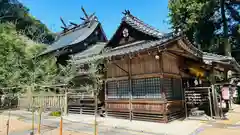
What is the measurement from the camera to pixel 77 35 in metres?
22.2

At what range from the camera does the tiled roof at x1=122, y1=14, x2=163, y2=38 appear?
11.2 metres

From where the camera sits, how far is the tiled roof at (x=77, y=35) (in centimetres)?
2023

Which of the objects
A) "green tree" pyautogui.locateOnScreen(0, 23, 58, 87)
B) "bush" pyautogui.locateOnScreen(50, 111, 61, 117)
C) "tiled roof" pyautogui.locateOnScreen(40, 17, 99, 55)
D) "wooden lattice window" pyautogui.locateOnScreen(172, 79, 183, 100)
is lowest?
"bush" pyautogui.locateOnScreen(50, 111, 61, 117)

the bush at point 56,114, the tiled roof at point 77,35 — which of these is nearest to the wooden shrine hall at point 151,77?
the bush at point 56,114

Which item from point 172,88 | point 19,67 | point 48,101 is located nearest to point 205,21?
point 172,88

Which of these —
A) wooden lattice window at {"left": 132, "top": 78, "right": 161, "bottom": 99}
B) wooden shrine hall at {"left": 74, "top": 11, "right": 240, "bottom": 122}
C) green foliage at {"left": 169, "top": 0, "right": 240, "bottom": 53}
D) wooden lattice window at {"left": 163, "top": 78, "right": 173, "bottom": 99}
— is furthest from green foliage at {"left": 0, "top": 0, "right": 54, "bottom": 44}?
wooden lattice window at {"left": 163, "top": 78, "right": 173, "bottom": 99}

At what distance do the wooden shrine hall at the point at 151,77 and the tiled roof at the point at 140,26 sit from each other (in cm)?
7

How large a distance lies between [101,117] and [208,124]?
5.41 meters

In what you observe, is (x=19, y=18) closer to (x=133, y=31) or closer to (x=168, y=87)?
(x=133, y=31)

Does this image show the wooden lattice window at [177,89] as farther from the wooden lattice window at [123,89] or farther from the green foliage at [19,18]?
the green foliage at [19,18]

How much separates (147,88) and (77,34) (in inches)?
630

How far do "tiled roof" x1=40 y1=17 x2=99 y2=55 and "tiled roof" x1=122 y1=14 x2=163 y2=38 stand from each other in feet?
28.0

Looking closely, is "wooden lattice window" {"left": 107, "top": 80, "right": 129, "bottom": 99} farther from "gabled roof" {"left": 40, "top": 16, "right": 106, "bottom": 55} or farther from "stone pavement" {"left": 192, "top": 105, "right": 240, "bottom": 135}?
"gabled roof" {"left": 40, "top": 16, "right": 106, "bottom": 55}

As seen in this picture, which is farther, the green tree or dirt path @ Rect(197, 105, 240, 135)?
the green tree
